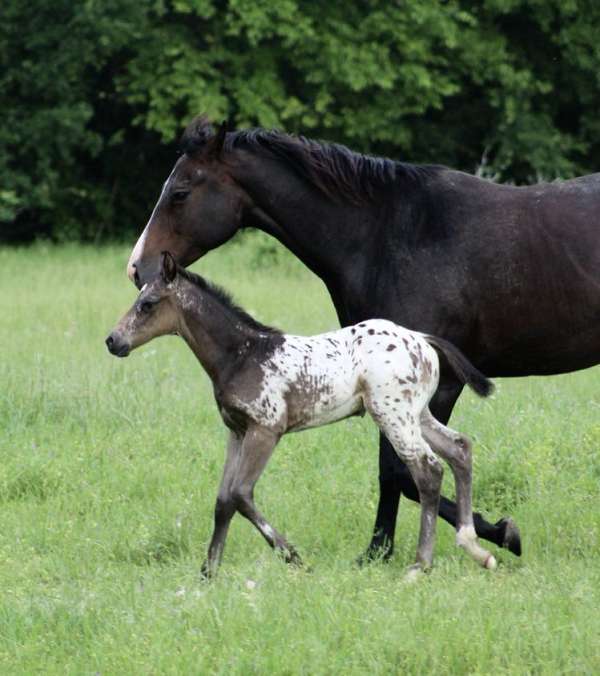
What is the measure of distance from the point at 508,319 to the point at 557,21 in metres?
19.5

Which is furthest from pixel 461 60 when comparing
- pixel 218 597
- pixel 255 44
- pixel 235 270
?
pixel 218 597

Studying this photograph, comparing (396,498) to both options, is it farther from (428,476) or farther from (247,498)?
(247,498)

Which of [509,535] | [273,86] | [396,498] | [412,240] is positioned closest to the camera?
[509,535]

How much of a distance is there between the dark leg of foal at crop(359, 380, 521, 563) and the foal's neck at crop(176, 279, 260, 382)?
2.60 feet

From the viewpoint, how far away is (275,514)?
6762 mm

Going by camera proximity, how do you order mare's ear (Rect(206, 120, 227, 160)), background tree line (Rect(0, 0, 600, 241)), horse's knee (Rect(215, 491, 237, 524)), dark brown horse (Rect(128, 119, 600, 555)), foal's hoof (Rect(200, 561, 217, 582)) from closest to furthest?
foal's hoof (Rect(200, 561, 217, 582)) → horse's knee (Rect(215, 491, 237, 524)) → dark brown horse (Rect(128, 119, 600, 555)) → mare's ear (Rect(206, 120, 227, 160)) → background tree line (Rect(0, 0, 600, 241))

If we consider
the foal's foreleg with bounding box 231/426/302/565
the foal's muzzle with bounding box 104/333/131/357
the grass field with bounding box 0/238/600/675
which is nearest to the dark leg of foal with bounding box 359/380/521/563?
the grass field with bounding box 0/238/600/675

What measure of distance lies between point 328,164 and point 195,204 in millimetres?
649

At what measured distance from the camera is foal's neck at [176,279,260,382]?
19.2 ft

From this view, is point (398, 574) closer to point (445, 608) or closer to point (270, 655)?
point (445, 608)

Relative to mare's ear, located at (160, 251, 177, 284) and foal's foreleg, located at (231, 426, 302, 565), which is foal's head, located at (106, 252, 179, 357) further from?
foal's foreleg, located at (231, 426, 302, 565)

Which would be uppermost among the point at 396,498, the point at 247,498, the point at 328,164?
the point at 328,164

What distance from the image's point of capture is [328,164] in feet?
21.2

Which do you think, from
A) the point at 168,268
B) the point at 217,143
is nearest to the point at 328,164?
the point at 217,143
